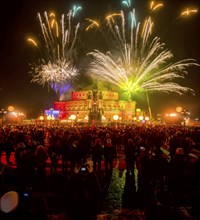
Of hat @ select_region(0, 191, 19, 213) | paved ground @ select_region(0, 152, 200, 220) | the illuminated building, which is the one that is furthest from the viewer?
the illuminated building

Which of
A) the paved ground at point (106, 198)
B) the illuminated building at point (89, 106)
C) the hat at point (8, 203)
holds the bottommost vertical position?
the paved ground at point (106, 198)

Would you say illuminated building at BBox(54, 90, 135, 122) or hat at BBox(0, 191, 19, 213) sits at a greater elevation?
illuminated building at BBox(54, 90, 135, 122)

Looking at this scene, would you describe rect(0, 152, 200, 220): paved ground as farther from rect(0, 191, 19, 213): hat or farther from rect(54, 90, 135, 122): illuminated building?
rect(54, 90, 135, 122): illuminated building

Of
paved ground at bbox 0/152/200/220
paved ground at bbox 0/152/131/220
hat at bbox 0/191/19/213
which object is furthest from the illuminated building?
hat at bbox 0/191/19/213

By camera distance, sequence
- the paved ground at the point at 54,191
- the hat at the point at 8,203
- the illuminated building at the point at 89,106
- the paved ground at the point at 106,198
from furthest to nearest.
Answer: the illuminated building at the point at 89,106 < the paved ground at the point at 54,191 < the paved ground at the point at 106,198 < the hat at the point at 8,203

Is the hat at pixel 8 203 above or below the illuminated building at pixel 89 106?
below

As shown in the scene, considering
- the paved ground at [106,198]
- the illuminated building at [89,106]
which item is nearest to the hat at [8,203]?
the paved ground at [106,198]

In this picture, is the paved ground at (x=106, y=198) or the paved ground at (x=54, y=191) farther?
the paved ground at (x=54, y=191)

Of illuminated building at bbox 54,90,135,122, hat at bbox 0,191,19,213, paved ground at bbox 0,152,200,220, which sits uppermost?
illuminated building at bbox 54,90,135,122

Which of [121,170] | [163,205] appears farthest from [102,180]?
[163,205]

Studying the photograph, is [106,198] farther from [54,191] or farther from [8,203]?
Answer: [8,203]

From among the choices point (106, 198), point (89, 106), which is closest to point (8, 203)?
→ point (106, 198)

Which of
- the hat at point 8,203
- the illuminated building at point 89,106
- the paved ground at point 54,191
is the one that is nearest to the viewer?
the hat at point 8,203

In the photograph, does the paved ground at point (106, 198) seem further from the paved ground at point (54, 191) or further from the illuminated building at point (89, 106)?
the illuminated building at point (89, 106)
